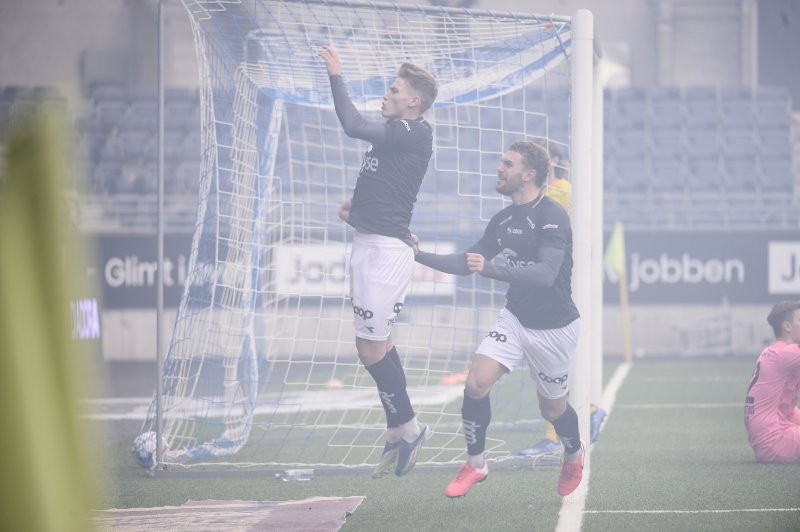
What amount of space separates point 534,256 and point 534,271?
26 centimetres

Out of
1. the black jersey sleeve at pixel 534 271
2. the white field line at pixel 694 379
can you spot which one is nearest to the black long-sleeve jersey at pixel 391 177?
the black jersey sleeve at pixel 534 271

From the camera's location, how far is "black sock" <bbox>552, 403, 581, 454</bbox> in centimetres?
617

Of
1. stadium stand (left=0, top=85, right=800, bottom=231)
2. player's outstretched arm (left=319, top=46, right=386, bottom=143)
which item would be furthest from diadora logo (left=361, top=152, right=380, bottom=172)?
stadium stand (left=0, top=85, right=800, bottom=231)

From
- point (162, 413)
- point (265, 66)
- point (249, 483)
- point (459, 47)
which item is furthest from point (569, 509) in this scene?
point (265, 66)

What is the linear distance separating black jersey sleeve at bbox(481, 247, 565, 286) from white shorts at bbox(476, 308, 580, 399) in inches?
13.2

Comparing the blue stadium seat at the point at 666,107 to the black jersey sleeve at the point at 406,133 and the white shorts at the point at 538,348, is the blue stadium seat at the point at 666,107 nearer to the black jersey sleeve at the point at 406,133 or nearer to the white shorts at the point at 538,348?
the white shorts at the point at 538,348

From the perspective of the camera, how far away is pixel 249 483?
7.04 metres

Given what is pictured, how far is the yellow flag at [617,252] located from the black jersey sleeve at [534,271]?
9.60 m

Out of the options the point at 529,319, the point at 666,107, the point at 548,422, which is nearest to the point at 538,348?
the point at 529,319

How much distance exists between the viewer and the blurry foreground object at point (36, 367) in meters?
2.74

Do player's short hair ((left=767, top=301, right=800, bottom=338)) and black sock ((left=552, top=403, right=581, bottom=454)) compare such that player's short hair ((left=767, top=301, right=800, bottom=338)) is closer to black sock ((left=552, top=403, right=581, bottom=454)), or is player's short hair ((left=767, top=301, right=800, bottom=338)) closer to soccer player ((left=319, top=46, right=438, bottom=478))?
black sock ((left=552, top=403, right=581, bottom=454))

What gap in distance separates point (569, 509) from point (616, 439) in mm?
2827

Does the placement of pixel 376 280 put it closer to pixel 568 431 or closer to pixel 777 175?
pixel 568 431

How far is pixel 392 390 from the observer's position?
598 centimetres
